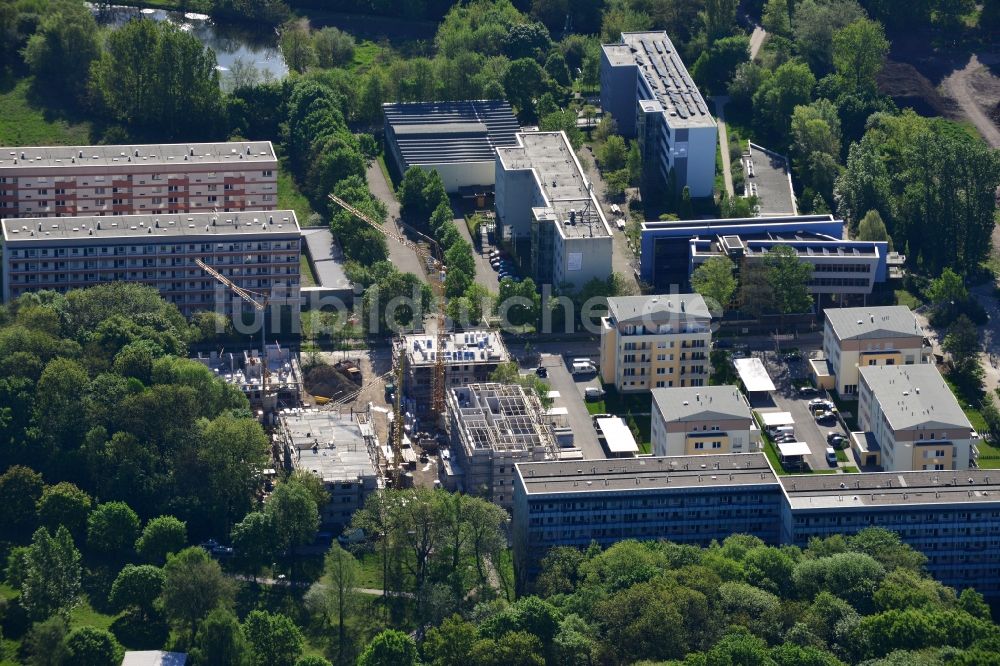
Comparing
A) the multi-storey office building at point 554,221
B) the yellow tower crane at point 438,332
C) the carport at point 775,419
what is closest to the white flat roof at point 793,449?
the carport at point 775,419

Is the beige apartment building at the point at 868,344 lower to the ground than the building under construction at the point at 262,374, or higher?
higher

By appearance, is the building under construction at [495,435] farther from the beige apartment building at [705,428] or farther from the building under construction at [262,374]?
the building under construction at [262,374]

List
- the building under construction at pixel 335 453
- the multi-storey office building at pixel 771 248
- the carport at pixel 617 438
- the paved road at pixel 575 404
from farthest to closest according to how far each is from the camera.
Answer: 1. the multi-storey office building at pixel 771 248
2. the paved road at pixel 575 404
3. the carport at pixel 617 438
4. the building under construction at pixel 335 453

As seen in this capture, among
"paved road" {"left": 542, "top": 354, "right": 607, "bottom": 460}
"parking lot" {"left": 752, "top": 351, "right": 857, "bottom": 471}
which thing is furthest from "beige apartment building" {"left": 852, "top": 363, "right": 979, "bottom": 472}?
"paved road" {"left": 542, "top": 354, "right": 607, "bottom": 460}

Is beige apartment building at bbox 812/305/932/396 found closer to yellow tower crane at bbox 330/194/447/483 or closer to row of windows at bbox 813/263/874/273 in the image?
row of windows at bbox 813/263/874/273

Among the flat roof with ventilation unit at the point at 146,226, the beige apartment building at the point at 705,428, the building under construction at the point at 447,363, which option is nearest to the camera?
the beige apartment building at the point at 705,428

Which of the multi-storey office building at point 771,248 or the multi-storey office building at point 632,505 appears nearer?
the multi-storey office building at point 632,505
